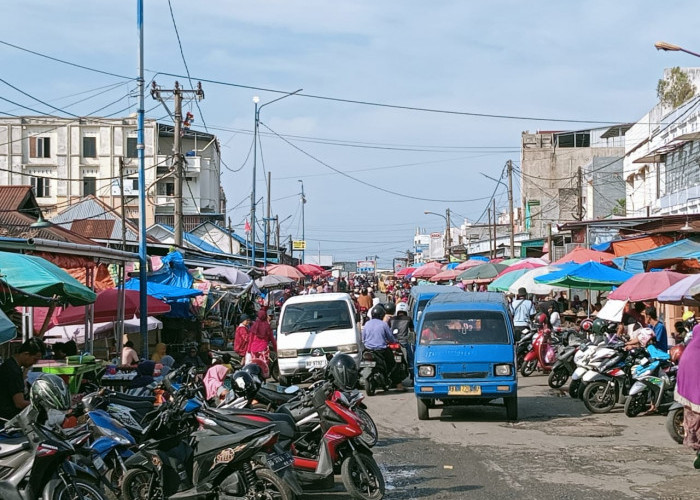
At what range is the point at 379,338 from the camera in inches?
765

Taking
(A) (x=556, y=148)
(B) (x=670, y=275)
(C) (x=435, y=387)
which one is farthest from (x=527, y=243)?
(C) (x=435, y=387)

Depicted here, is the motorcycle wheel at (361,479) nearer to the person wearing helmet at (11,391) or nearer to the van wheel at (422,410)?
the person wearing helmet at (11,391)

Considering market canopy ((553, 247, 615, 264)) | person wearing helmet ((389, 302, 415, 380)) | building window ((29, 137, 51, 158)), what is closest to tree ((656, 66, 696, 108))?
market canopy ((553, 247, 615, 264))

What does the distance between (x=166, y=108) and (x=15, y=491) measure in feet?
85.6

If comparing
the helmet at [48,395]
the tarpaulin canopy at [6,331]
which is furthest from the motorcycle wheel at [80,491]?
the tarpaulin canopy at [6,331]

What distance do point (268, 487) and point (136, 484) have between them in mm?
1587

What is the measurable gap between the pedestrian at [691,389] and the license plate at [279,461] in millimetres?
4730

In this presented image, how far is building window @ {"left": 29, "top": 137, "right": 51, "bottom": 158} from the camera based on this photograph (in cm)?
7556

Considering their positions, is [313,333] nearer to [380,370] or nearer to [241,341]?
[241,341]

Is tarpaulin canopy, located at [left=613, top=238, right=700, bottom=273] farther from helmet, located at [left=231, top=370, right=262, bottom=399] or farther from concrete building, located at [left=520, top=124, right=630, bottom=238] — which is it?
concrete building, located at [left=520, top=124, right=630, bottom=238]

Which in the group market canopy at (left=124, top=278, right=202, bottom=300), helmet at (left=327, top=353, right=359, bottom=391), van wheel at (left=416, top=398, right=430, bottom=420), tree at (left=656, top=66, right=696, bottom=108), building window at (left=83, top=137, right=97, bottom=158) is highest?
building window at (left=83, top=137, right=97, bottom=158)

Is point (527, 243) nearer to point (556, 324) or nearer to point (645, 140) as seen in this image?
point (645, 140)

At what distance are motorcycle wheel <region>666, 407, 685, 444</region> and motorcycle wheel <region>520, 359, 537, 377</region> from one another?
10.7 m

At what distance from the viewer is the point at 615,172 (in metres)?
56.0
